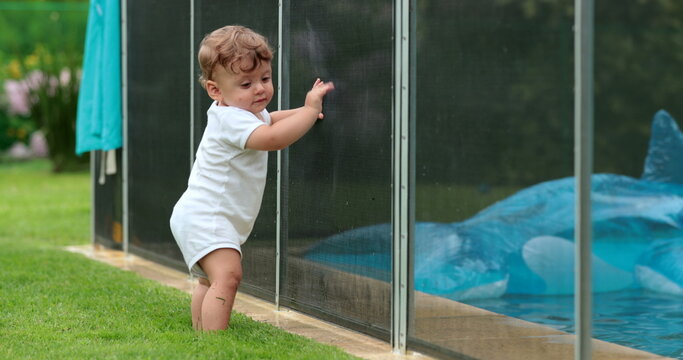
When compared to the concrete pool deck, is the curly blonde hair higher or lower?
higher

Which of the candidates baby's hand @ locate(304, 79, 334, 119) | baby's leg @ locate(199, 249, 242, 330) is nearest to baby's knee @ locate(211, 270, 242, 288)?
baby's leg @ locate(199, 249, 242, 330)

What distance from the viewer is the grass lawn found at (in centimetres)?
390

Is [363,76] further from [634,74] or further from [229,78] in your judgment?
[634,74]

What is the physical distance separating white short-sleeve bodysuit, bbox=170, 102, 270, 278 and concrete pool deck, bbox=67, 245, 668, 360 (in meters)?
0.56

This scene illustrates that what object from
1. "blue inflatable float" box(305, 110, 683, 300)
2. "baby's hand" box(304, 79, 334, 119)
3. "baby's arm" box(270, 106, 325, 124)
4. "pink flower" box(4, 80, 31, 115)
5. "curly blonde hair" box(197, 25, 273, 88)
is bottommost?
"blue inflatable float" box(305, 110, 683, 300)

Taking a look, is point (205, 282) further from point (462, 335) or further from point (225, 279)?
point (462, 335)

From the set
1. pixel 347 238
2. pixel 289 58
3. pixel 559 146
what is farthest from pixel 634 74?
pixel 289 58

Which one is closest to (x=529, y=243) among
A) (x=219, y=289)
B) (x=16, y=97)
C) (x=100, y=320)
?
(x=219, y=289)

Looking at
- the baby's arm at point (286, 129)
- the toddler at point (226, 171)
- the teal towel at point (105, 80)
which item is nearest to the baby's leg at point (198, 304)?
the toddler at point (226, 171)

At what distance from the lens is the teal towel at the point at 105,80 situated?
7.34m

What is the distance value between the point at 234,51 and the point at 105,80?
11.0 feet

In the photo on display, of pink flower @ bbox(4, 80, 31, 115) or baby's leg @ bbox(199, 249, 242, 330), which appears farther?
pink flower @ bbox(4, 80, 31, 115)

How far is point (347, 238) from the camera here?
446cm

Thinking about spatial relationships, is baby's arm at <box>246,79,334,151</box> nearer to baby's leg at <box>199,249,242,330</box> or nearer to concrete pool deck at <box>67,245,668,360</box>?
baby's leg at <box>199,249,242,330</box>
